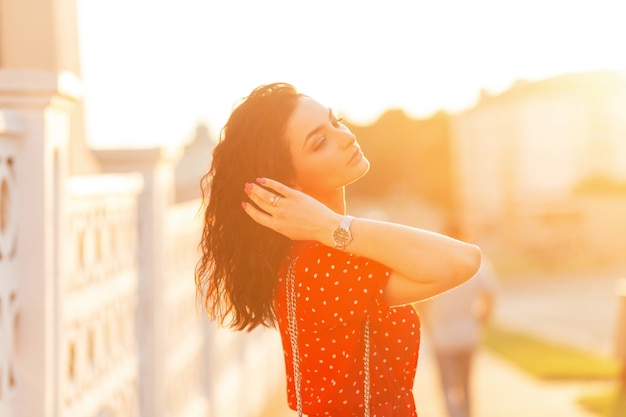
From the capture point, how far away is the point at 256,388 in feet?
37.2

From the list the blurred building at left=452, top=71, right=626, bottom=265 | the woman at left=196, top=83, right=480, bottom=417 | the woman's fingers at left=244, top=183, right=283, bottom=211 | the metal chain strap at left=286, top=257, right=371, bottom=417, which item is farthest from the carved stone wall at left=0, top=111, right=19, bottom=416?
the blurred building at left=452, top=71, right=626, bottom=265

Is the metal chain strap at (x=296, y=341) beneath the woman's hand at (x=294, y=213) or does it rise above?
beneath

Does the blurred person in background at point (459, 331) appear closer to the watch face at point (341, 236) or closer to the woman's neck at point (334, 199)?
the woman's neck at point (334, 199)

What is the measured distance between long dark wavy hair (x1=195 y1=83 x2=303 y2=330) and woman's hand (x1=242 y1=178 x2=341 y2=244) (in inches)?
5.0

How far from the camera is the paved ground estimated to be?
1157 cm

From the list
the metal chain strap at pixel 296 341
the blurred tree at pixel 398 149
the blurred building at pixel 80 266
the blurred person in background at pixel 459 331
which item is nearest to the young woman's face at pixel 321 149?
the metal chain strap at pixel 296 341

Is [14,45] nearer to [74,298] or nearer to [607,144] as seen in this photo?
[74,298]

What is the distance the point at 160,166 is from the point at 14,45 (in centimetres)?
172

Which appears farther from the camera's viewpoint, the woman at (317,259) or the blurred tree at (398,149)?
the blurred tree at (398,149)

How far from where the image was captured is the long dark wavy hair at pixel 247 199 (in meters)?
3.05

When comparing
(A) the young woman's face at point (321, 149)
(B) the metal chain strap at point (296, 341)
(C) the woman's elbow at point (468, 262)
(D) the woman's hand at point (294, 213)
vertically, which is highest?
(A) the young woman's face at point (321, 149)

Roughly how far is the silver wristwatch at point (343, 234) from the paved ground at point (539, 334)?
797cm

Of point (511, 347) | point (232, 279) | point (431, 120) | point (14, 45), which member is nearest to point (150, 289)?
point (14, 45)

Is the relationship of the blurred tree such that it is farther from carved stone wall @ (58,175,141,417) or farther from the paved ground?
carved stone wall @ (58,175,141,417)
